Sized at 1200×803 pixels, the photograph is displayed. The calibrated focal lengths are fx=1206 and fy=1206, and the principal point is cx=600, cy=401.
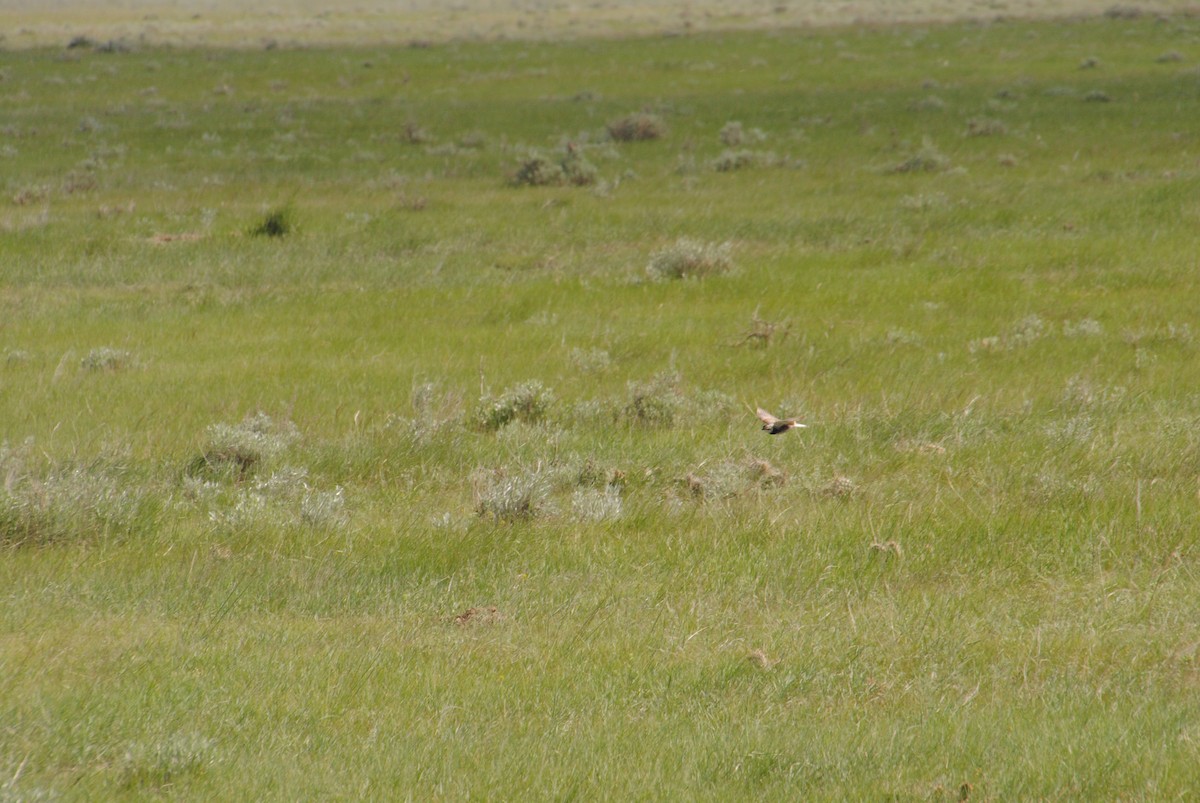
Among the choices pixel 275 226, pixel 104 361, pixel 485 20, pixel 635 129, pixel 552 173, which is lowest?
pixel 485 20

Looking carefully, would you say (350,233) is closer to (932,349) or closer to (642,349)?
(642,349)

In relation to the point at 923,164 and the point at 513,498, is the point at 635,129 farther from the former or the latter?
the point at 513,498

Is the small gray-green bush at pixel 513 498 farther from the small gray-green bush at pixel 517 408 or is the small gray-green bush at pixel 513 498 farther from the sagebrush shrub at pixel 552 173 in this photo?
the sagebrush shrub at pixel 552 173

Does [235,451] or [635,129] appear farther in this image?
[635,129]

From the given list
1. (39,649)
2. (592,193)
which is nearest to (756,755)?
(39,649)

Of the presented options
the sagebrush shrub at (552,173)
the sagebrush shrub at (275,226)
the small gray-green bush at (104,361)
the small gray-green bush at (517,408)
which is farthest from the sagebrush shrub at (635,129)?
the small gray-green bush at (517,408)

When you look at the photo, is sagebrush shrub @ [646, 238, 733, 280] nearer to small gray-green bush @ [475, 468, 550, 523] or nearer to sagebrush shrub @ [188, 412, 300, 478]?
sagebrush shrub @ [188, 412, 300, 478]

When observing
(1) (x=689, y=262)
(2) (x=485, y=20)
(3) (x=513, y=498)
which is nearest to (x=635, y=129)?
(1) (x=689, y=262)

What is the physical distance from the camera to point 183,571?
5.52 m

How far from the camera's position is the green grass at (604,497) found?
383 cm

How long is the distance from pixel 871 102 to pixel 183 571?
31942 mm

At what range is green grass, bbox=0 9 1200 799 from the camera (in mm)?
3828

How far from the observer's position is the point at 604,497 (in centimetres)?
638

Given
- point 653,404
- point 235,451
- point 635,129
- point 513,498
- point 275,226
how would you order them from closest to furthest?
point 513,498
point 235,451
point 653,404
point 275,226
point 635,129
